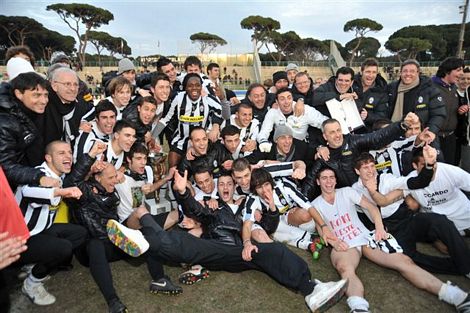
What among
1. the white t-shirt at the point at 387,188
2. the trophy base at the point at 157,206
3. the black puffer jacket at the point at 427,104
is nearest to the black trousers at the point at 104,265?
the trophy base at the point at 157,206

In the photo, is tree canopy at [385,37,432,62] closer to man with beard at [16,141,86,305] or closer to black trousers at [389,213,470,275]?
black trousers at [389,213,470,275]

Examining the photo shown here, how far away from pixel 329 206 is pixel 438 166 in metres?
1.32

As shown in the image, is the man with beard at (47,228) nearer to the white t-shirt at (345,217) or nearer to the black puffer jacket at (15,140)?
the black puffer jacket at (15,140)

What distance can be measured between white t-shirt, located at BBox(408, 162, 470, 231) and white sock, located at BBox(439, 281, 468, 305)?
1.06 m

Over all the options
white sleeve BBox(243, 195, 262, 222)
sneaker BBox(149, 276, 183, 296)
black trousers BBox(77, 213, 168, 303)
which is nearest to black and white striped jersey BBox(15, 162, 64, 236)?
black trousers BBox(77, 213, 168, 303)

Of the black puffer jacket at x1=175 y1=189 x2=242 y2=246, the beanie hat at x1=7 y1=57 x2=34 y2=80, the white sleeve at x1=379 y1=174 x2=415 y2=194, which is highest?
the beanie hat at x1=7 y1=57 x2=34 y2=80

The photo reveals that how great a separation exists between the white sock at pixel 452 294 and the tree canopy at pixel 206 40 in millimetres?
63420

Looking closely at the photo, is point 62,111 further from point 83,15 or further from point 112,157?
point 83,15

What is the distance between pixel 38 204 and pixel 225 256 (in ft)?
6.21

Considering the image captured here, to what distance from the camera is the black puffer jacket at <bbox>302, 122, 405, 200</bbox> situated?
14.3 ft

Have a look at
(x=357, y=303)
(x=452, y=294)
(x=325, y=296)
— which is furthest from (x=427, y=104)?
(x=325, y=296)

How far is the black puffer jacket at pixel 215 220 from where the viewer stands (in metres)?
3.75

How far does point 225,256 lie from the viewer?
11.3ft

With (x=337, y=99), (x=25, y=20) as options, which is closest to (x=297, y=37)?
(x=25, y=20)
